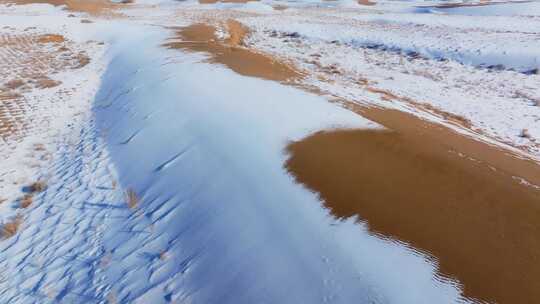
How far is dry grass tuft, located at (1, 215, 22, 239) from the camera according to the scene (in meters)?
6.65

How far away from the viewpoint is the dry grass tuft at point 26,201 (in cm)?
753

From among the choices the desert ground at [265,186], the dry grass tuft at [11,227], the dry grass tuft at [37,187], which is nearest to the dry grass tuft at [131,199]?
the desert ground at [265,186]

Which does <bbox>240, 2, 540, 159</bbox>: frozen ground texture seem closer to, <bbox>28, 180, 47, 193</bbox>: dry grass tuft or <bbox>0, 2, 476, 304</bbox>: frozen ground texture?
<bbox>0, 2, 476, 304</bbox>: frozen ground texture

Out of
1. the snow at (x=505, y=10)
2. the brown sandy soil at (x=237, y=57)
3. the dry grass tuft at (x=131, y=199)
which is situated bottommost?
the dry grass tuft at (x=131, y=199)

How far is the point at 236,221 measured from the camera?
19.6ft

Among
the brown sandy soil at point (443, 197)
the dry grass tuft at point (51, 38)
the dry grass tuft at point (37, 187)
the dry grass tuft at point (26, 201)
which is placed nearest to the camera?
the brown sandy soil at point (443, 197)

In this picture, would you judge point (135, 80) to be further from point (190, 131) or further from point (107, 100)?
point (190, 131)

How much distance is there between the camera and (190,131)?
919 centimetres

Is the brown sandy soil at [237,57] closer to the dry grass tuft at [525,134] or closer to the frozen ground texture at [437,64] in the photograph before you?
the frozen ground texture at [437,64]

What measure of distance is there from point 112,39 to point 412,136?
76.1ft

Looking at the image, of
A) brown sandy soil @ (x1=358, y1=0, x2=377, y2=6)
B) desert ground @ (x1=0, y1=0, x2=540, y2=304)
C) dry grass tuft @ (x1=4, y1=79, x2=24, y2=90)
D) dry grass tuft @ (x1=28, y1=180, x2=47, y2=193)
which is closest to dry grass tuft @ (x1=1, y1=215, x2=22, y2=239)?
desert ground @ (x1=0, y1=0, x2=540, y2=304)

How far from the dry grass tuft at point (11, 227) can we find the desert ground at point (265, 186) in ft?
0.27

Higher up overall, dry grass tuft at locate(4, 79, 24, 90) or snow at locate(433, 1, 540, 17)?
snow at locate(433, 1, 540, 17)

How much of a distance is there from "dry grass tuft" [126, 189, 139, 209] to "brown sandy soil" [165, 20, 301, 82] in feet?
24.0
